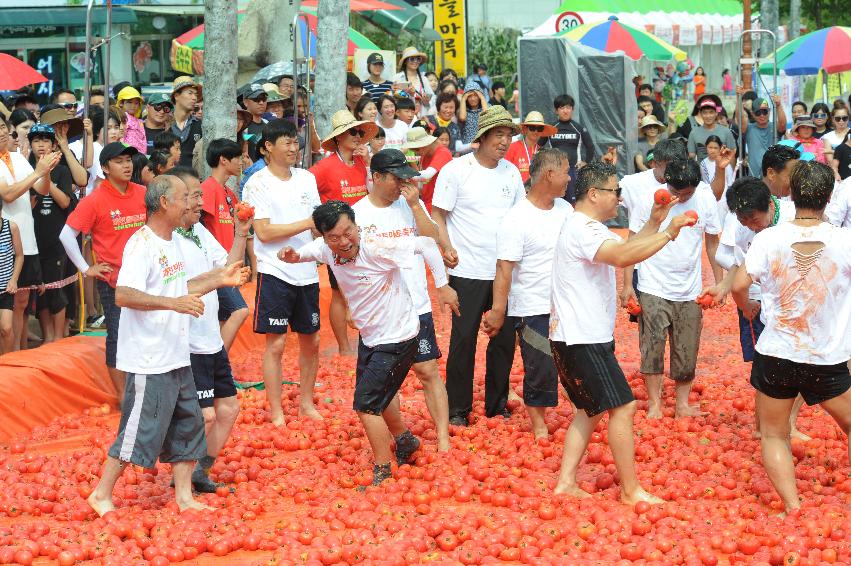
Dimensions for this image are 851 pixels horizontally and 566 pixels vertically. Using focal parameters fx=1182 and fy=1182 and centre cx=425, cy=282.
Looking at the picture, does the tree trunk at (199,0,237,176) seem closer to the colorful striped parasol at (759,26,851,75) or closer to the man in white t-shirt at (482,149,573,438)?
the man in white t-shirt at (482,149,573,438)

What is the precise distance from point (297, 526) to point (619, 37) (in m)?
22.5

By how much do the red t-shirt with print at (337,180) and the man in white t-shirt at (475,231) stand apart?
105 centimetres

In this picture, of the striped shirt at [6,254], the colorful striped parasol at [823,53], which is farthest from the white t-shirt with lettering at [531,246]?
the colorful striped parasol at [823,53]

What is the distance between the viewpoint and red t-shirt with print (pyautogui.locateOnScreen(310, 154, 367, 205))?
374 inches

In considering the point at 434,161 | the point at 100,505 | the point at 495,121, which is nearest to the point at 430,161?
the point at 434,161

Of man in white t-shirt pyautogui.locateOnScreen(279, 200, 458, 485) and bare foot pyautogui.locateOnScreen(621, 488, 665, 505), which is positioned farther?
man in white t-shirt pyautogui.locateOnScreen(279, 200, 458, 485)

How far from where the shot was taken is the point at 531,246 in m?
8.05

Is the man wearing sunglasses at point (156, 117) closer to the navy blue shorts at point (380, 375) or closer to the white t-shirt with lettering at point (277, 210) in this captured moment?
the white t-shirt with lettering at point (277, 210)

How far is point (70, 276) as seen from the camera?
1103 cm

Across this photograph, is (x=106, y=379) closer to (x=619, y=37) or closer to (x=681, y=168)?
(x=681, y=168)

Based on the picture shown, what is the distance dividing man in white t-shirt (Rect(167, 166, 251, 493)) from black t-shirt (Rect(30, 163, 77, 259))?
11.7 ft

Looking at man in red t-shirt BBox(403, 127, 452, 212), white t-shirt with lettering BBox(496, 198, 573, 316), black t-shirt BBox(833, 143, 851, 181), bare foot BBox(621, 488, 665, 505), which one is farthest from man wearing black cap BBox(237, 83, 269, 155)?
bare foot BBox(621, 488, 665, 505)

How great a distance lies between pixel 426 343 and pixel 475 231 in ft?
3.65

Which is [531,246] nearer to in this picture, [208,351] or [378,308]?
[378,308]
